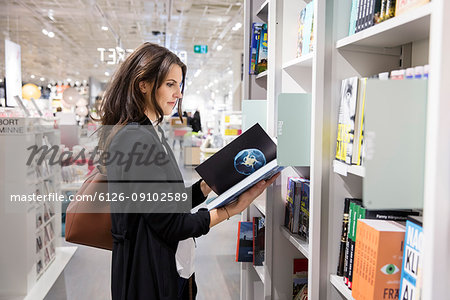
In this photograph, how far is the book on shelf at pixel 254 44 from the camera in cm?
266

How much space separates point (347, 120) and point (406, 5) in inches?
16.0

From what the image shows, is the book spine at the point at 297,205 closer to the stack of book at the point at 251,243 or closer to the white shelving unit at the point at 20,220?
the stack of book at the point at 251,243

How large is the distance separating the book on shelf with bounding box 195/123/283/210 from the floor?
224cm

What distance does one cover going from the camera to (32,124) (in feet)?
12.7

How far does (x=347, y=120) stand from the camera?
4.63ft

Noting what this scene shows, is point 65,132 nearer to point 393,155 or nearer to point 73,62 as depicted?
point 393,155

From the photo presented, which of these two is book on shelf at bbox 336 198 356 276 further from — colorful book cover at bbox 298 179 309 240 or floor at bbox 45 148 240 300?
floor at bbox 45 148 240 300

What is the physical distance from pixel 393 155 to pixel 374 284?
43 cm

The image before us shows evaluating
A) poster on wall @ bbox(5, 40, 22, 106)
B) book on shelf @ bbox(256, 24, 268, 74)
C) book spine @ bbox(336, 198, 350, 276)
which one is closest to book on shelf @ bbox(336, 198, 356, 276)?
book spine @ bbox(336, 198, 350, 276)

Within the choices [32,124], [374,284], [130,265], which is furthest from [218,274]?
[374,284]

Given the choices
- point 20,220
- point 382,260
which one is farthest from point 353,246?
point 20,220

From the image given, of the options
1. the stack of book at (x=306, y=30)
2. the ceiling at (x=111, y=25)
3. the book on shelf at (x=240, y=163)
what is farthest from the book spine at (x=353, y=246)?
the ceiling at (x=111, y=25)

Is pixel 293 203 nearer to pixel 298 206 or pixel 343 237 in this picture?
pixel 298 206

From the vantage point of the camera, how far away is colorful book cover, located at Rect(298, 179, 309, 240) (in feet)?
6.28
